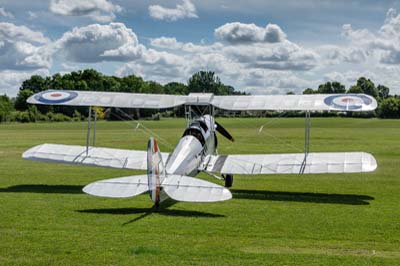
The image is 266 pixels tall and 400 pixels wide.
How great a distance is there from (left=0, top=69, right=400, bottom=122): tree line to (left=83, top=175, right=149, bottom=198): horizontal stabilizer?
64548 millimetres

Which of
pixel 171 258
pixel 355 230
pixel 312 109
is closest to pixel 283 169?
pixel 312 109

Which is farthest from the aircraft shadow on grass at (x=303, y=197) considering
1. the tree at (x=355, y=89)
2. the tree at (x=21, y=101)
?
the tree at (x=355, y=89)

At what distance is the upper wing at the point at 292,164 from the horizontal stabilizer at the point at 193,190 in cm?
341

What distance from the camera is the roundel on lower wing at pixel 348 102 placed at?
41.7ft

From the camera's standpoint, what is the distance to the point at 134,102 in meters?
14.5

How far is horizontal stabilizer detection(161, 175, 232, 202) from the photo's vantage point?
374 inches

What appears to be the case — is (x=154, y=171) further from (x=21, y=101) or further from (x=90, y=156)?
(x=21, y=101)

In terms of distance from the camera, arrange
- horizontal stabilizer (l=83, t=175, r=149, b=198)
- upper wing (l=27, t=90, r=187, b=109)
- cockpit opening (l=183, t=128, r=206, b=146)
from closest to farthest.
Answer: horizontal stabilizer (l=83, t=175, r=149, b=198) < cockpit opening (l=183, t=128, r=206, b=146) < upper wing (l=27, t=90, r=187, b=109)

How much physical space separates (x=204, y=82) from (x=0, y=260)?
107094mm

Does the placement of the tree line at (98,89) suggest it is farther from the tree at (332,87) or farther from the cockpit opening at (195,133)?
the cockpit opening at (195,133)

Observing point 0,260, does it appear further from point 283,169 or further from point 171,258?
point 283,169

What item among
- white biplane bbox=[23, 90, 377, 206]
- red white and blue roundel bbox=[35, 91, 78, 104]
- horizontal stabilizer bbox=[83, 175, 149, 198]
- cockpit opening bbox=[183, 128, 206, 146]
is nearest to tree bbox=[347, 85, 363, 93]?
white biplane bbox=[23, 90, 377, 206]

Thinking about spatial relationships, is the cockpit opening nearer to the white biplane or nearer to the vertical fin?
the white biplane

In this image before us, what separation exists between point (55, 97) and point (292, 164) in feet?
20.3
